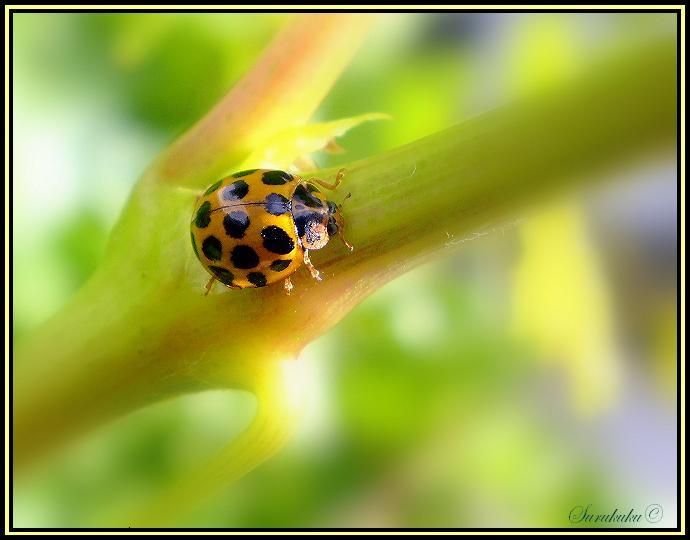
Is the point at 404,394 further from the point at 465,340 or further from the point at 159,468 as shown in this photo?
the point at 159,468

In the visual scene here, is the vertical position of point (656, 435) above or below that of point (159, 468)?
below

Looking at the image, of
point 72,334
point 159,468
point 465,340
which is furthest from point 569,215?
point 72,334

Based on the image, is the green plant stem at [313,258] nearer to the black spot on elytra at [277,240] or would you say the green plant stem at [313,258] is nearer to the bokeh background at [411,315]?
the black spot on elytra at [277,240]

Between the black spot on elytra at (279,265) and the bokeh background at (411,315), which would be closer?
the black spot on elytra at (279,265)

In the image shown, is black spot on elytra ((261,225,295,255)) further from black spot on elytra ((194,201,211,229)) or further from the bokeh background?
the bokeh background

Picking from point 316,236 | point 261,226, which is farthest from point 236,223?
point 316,236

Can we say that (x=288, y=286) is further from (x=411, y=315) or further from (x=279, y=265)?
(x=411, y=315)

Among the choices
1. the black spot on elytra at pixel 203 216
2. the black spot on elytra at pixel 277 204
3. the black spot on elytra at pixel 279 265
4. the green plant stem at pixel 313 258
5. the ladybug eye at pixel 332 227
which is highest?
the black spot on elytra at pixel 277 204

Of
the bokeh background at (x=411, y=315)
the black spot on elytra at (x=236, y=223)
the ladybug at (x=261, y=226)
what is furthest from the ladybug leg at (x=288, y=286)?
the bokeh background at (x=411, y=315)
